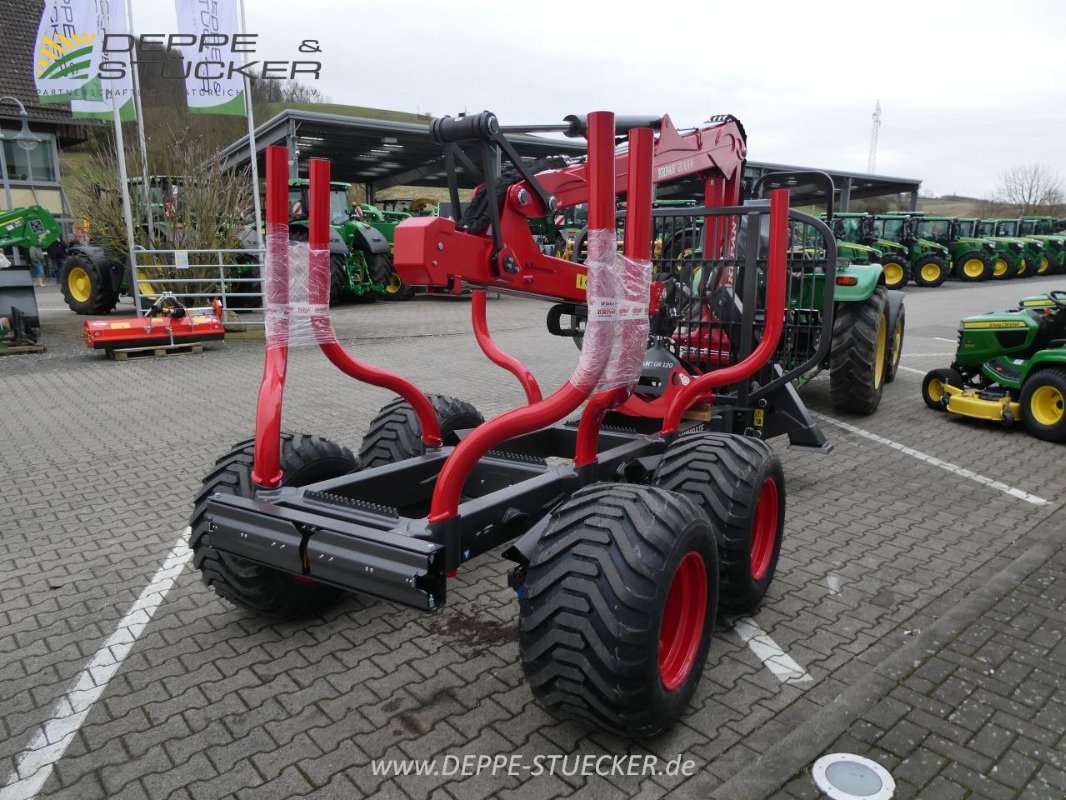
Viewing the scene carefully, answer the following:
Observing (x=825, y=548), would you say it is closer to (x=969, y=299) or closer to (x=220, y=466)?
(x=220, y=466)

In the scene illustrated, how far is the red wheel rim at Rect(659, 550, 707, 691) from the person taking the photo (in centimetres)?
290

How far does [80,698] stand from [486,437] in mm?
1841

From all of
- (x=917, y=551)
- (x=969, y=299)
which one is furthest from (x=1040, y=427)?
(x=969, y=299)

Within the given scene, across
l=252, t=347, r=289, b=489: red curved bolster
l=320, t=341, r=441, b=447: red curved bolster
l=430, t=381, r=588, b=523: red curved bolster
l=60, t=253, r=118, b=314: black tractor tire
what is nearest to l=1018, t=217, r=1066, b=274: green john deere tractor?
l=60, t=253, r=118, b=314: black tractor tire

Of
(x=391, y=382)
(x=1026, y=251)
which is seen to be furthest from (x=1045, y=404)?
(x=1026, y=251)

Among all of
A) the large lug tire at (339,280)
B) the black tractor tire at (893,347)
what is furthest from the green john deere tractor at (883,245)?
the large lug tire at (339,280)

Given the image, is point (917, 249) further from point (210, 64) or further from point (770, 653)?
point (770, 653)

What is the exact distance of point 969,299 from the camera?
1973cm

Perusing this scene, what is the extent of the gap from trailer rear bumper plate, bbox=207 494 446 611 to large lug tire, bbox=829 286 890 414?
5493mm

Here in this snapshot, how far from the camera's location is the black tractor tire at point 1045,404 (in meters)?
6.39

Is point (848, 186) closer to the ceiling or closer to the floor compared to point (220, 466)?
closer to the ceiling

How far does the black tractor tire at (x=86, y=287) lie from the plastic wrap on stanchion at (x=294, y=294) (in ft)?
44.6

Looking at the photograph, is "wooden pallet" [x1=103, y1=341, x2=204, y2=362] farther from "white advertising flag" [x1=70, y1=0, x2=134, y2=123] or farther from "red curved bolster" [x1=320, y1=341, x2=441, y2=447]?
"red curved bolster" [x1=320, y1=341, x2=441, y2=447]

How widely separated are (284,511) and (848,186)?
3577cm
